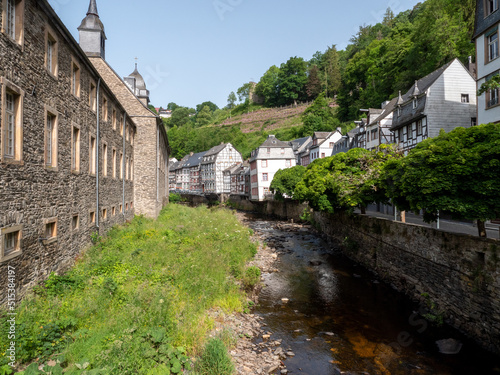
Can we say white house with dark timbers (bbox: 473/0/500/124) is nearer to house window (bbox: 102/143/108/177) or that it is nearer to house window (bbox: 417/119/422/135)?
house window (bbox: 417/119/422/135)

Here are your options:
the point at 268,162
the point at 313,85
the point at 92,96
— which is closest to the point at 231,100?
the point at 313,85

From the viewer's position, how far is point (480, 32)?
57.6ft

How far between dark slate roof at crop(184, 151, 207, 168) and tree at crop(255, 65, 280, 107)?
46.6m

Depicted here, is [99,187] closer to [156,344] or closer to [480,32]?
[156,344]

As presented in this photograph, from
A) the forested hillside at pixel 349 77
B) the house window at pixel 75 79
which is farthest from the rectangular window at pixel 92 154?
the forested hillside at pixel 349 77

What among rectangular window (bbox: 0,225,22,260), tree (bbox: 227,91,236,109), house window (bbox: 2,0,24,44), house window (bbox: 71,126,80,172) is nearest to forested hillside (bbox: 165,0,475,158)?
tree (bbox: 227,91,236,109)

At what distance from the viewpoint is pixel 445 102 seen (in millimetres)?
24281

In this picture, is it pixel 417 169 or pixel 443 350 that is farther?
pixel 417 169

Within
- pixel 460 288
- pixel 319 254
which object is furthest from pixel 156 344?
pixel 319 254

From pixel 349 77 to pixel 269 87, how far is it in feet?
180

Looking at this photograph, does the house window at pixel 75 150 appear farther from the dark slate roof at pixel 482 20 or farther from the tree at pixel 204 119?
the tree at pixel 204 119

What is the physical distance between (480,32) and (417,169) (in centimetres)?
1220

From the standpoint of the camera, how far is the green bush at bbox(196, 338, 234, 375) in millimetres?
6923

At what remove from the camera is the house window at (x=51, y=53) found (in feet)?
30.9
